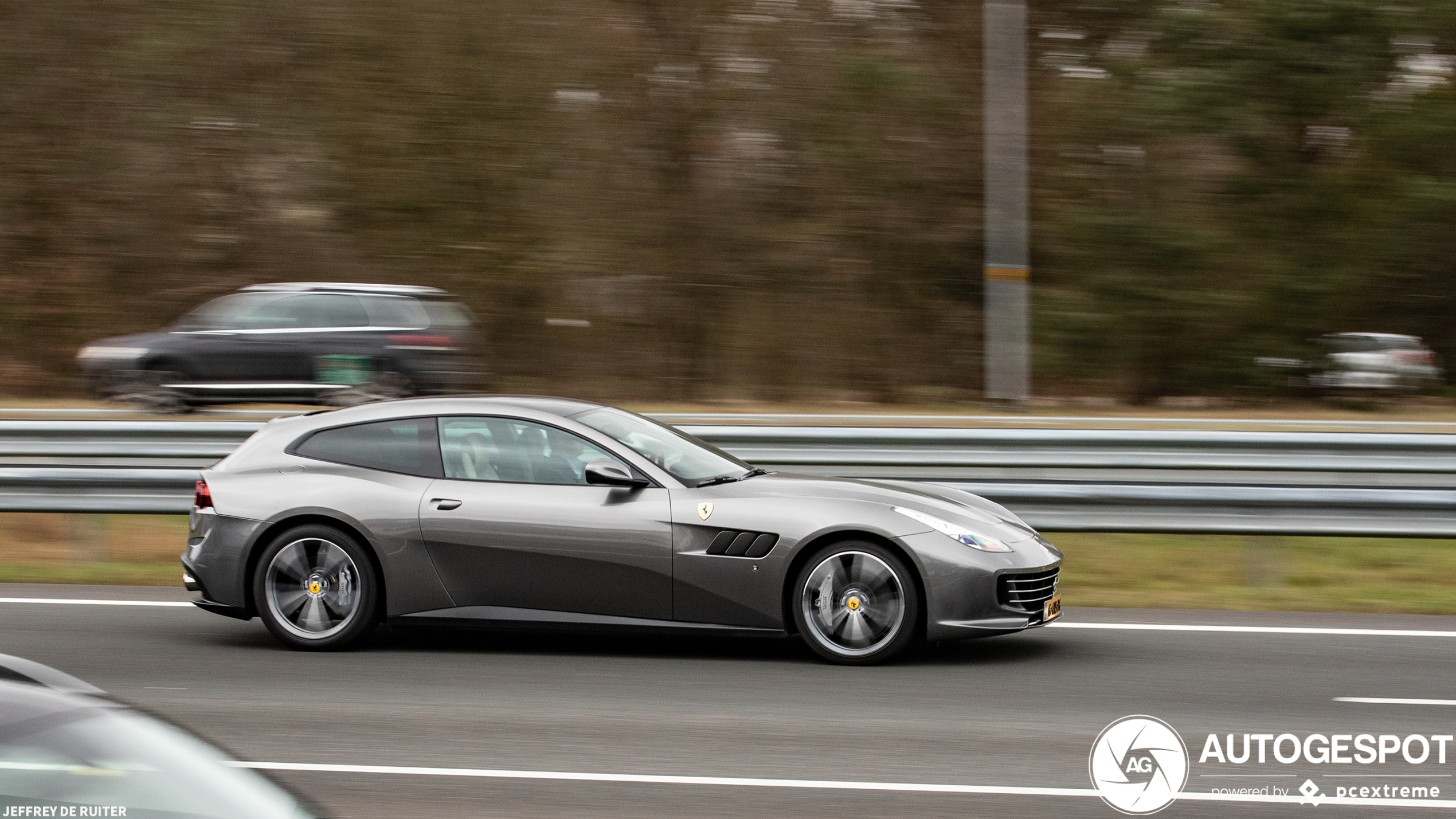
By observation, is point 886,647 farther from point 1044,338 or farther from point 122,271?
point 122,271

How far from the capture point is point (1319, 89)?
797 inches

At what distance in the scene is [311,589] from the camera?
7395 millimetres

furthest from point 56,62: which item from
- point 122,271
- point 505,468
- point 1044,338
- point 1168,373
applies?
point 505,468

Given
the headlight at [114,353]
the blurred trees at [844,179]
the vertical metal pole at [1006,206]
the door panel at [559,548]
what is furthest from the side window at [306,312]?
the door panel at [559,548]

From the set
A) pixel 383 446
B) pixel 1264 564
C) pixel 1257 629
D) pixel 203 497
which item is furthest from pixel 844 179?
pixel 203 497

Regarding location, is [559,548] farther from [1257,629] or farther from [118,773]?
[118,773]

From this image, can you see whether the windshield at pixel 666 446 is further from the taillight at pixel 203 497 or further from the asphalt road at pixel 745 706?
the taillight at pixel 203 497

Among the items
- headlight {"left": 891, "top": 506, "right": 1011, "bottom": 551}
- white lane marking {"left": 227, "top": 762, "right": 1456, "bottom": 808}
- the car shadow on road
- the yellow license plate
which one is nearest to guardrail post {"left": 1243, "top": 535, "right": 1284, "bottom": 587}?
the car shadow on road

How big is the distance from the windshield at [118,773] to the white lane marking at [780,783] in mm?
2707

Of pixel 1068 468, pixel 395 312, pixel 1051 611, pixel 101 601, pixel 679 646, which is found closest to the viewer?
pixel 1051 611

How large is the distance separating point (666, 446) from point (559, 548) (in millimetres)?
864

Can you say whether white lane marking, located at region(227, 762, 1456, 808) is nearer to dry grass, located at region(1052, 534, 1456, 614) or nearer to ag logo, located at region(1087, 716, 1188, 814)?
ag logo, located at region(1087, 716, 1188, 814)

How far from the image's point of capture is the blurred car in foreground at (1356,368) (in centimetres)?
2038

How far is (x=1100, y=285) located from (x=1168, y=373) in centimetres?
154
